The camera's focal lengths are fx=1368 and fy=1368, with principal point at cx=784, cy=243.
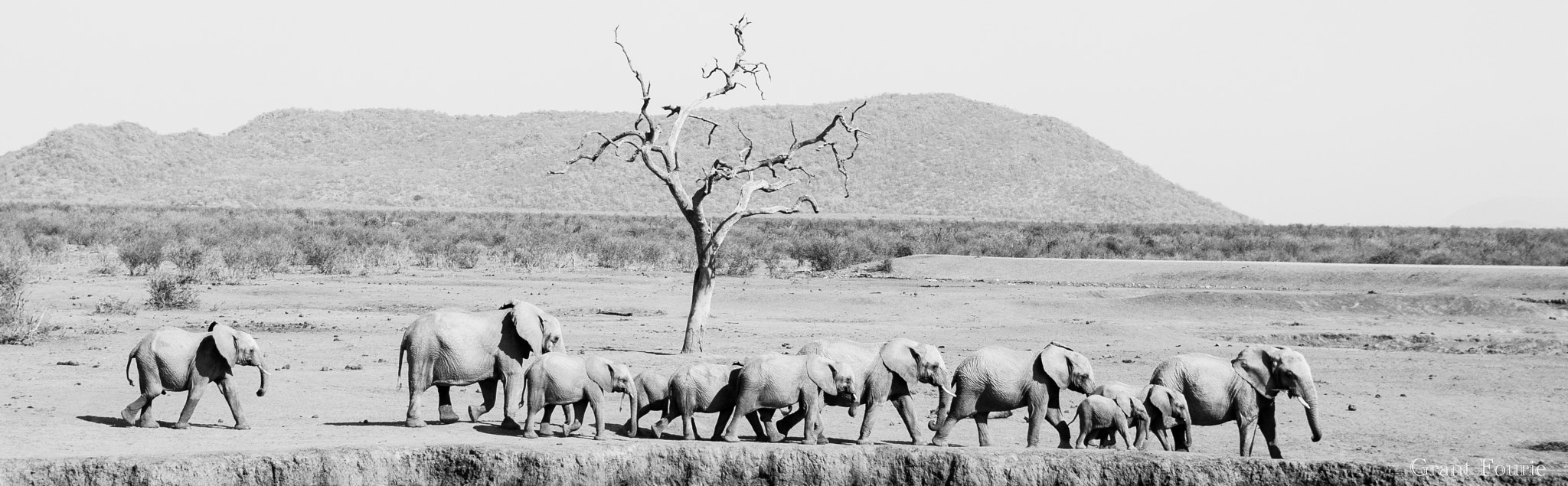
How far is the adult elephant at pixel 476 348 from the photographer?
1095 cm

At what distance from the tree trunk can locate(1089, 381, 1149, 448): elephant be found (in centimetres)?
800

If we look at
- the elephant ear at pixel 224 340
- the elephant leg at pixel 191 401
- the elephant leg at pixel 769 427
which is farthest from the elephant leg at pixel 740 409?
the elephant leg at pixel 191 401

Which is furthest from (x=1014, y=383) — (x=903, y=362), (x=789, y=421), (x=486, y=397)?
(x=486, y=397)

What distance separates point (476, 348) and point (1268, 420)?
6221 mm

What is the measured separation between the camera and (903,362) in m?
10.6

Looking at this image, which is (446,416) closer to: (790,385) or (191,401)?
(191,401)

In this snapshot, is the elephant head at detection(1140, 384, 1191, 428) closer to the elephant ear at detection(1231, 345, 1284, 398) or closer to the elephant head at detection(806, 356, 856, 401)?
the elephant ear at detection(1231, 345, 1284, 398)

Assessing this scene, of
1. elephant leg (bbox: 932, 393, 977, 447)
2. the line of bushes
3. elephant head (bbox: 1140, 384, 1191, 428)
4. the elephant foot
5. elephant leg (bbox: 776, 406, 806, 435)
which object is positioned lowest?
the elephant foot

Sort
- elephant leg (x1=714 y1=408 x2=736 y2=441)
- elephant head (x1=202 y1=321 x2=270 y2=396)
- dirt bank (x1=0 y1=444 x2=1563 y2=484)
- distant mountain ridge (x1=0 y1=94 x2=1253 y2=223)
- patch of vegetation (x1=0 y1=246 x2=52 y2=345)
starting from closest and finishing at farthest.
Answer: dirt bank (x1=0 y1=444 x2=1563 y2=484)
elephant head (x1=202 y1=321 x2=270 y2=396)
elephant leg (x1=714 y1=408 x2=736 y2=441)
patch of vegetation (x1=0 y1=246 x2=52 y2=345)
distant mountain ridge (x1=0 y1=94 x2=1253 y2=223)

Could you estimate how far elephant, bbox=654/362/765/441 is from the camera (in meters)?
10.5

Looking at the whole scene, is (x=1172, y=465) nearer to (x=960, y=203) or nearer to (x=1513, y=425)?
(x=1513, y=425)

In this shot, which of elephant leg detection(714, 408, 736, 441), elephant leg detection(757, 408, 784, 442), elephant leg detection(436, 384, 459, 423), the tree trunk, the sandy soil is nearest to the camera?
elephant leg detection(757, 408, 784, 442)

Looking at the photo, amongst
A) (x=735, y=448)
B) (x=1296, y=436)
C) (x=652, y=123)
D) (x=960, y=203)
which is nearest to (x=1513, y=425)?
(x=1296, y=436)

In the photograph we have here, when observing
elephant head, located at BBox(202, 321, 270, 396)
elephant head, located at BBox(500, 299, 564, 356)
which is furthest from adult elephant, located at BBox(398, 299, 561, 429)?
elephant head, located at BBox(202, 321, 270, 396)
